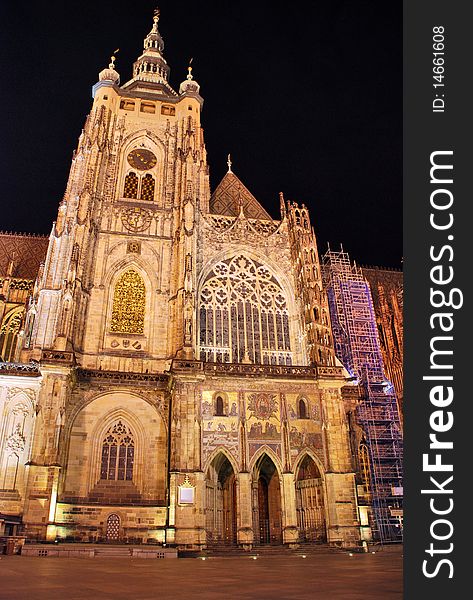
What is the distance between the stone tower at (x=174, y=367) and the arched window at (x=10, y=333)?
Result: 6012mm

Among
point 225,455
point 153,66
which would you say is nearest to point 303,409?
point 225,455

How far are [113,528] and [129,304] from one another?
11767 mm

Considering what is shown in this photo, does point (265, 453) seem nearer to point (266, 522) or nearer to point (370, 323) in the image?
point (266, 522)

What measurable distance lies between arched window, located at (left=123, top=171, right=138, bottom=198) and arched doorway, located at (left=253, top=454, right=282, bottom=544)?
18164 mm

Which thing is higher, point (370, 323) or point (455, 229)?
point (370, 323)

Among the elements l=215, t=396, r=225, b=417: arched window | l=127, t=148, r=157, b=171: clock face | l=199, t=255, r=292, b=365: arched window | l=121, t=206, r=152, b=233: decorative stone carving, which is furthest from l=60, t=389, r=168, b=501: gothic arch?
l=127, t=148, r=157, b=171: clock face

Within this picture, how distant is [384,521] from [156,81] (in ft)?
119

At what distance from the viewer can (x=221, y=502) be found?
2630cm

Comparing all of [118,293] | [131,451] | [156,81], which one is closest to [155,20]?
[156,81]

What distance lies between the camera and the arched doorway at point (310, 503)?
24.2 metres

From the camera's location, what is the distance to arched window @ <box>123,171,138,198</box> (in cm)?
3247

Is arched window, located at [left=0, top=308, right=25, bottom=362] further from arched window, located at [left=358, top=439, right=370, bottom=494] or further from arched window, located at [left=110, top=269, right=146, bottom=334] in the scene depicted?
arched window, located at [left=358, top=439, right=370, bottom=494]

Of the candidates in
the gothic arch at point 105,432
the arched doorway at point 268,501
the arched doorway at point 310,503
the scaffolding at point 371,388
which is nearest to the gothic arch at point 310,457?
the arched doorway at point 310,503

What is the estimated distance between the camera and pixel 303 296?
29938 mm
